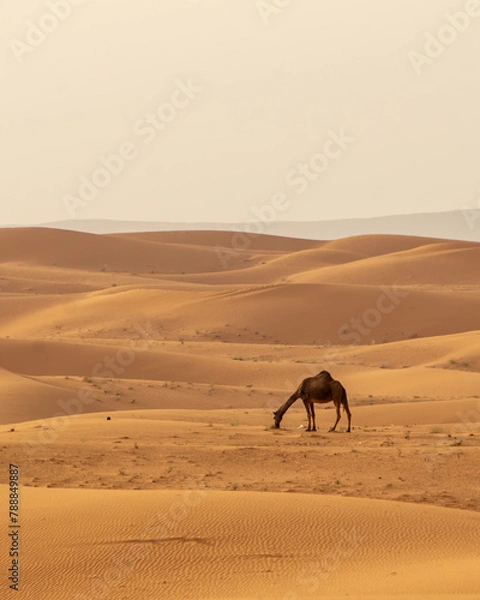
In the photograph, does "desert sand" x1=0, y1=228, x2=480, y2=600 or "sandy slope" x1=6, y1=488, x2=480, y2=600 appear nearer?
"sandy slope" x1=6, y1=488, x2=480, y2=600

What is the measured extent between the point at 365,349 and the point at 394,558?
94.5 ft

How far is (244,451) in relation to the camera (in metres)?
16.7

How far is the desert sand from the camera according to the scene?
9.89 meters

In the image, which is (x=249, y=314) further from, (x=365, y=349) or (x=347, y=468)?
(x=347, y=468)

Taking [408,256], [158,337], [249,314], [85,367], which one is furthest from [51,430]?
[408,256]

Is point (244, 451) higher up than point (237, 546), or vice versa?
point (244, 451)

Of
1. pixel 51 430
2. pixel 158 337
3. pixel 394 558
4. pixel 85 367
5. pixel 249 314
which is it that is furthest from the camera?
pixel 249 314

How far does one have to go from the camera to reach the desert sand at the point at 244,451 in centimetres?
989

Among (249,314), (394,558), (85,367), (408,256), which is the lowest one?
(394,558)

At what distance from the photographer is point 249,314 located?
A: 4866cm

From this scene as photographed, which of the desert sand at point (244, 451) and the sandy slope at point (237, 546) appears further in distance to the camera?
the desert sand at point (244, 451)

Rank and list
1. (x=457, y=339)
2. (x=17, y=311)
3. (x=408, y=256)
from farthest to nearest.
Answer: (x=408, y=256) < (x=17, y=311) < (x=457, y=339)

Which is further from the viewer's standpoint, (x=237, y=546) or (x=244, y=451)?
(x=244, y=451)

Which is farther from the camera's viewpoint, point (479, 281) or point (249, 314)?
point (479, 281)
